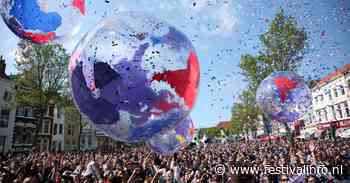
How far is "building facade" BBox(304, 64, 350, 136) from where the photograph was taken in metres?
38.0

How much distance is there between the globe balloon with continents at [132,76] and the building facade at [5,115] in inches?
1299

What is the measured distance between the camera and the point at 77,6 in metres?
5.65

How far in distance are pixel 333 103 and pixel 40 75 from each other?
42.6 metres

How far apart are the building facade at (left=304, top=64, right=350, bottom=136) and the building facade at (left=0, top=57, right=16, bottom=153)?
1575 inches

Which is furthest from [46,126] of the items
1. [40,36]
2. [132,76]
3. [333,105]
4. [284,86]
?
[333,105]

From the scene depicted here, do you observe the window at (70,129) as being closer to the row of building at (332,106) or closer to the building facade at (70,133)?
the building facade at (70,133)

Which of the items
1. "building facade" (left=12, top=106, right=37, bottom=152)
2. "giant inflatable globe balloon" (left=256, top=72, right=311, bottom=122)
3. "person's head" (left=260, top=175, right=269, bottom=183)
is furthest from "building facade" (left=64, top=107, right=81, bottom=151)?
"person's head" (left=260, top=175, right=269, bottom=183)

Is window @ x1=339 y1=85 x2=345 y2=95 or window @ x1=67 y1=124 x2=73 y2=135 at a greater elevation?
window @ x1=339 y1=85 x2=345 y2=95

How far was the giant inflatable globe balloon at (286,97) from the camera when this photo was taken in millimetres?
9062

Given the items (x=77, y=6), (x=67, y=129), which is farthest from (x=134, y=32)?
(x=67, y=129)

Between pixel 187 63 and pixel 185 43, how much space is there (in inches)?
15.9

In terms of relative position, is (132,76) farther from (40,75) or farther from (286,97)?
(40,75)

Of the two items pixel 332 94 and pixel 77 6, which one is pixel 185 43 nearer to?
pixel 77 6

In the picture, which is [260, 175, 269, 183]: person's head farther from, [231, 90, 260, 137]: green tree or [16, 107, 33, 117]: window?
[16, 107, 33, 117]: window
